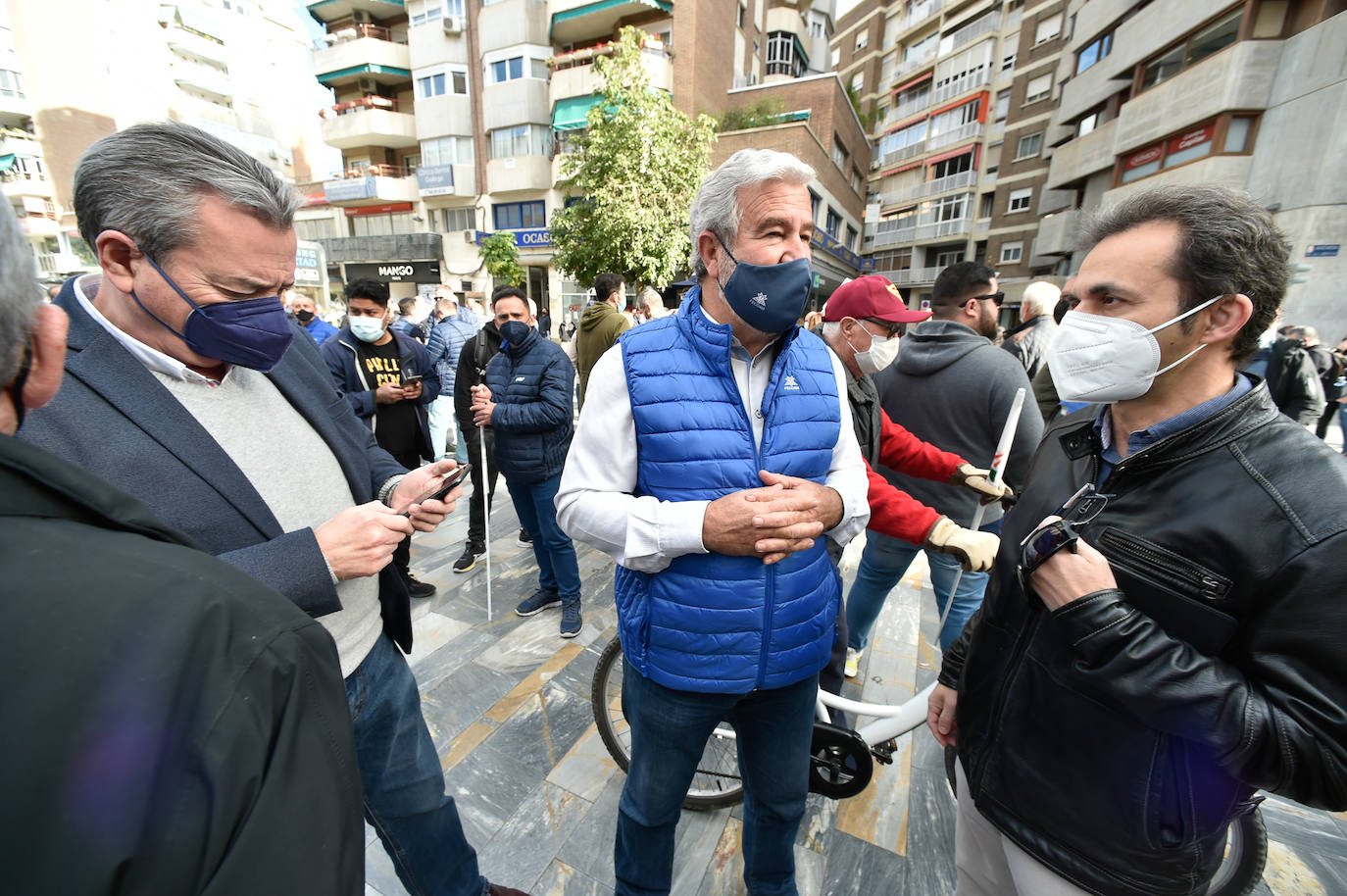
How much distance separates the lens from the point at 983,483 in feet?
7.14

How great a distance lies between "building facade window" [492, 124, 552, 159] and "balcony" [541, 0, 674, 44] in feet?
11.9

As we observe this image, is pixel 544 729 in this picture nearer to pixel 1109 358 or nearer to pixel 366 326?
pixel 1109 358

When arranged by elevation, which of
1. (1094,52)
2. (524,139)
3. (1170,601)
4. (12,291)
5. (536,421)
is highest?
(1094,52)

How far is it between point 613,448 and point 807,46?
43.8 meters

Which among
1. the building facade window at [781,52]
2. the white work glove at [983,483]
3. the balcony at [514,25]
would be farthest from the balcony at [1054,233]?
the white work glove at [983,483]

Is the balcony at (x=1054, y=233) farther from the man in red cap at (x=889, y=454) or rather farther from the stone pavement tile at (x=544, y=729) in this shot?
the stone pavement tile at (x=544, y=729)

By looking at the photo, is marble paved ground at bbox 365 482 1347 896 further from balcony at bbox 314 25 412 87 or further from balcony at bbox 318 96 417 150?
balcony at bbox 314 25 412 87

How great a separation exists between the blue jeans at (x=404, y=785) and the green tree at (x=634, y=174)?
50.3 ft

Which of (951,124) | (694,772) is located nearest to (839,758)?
(694,772)

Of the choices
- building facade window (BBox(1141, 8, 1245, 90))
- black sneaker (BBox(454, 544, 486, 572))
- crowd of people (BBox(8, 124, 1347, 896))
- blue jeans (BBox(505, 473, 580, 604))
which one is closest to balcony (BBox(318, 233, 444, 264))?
black sneaker (BBox(454, 544, 486, 572))

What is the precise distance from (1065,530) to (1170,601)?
0.25 meters

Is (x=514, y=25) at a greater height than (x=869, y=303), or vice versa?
(x=514, y=25)

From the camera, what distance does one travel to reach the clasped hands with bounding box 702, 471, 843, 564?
1.30 metres

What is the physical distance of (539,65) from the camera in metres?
23.2
